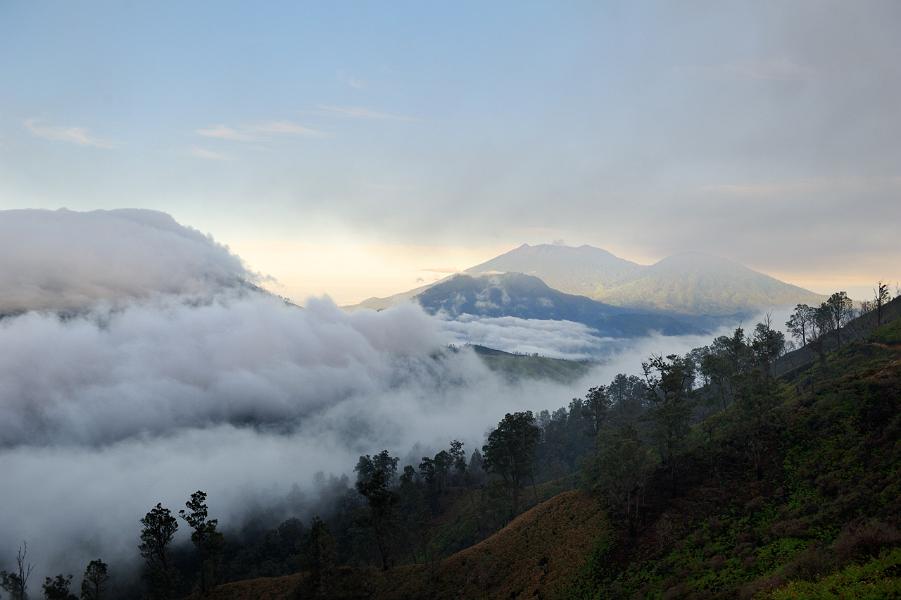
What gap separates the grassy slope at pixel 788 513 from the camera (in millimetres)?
30406

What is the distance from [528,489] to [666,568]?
8690 centimetres

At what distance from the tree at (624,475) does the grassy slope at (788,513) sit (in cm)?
291

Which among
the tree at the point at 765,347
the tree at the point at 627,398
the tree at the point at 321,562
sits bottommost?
the tree at the point at 627,398

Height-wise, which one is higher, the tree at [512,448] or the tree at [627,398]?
the tree at [512,448]

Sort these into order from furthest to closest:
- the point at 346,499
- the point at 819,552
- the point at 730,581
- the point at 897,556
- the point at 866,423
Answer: the point at 346,499, the point at 866,423, the point at 730,581, the point at 819,552, the point at 897,556

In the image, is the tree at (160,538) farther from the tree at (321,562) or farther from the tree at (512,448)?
the tree at (512,448)

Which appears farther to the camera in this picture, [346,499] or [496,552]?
[346,499]

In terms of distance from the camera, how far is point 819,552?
32.2 m

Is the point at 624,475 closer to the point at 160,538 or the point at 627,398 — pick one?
the point at 160,538

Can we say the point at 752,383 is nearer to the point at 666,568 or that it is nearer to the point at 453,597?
the point at 666,568

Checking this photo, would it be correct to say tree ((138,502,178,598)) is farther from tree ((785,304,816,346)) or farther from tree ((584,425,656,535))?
tree ((785,304,816,346))

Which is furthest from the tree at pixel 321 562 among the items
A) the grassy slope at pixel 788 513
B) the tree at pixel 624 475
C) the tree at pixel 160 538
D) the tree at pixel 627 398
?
the tree at pixel 627 398

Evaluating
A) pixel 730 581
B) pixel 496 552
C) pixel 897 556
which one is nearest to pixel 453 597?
pixel 496 552

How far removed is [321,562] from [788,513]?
58865 millimetres
